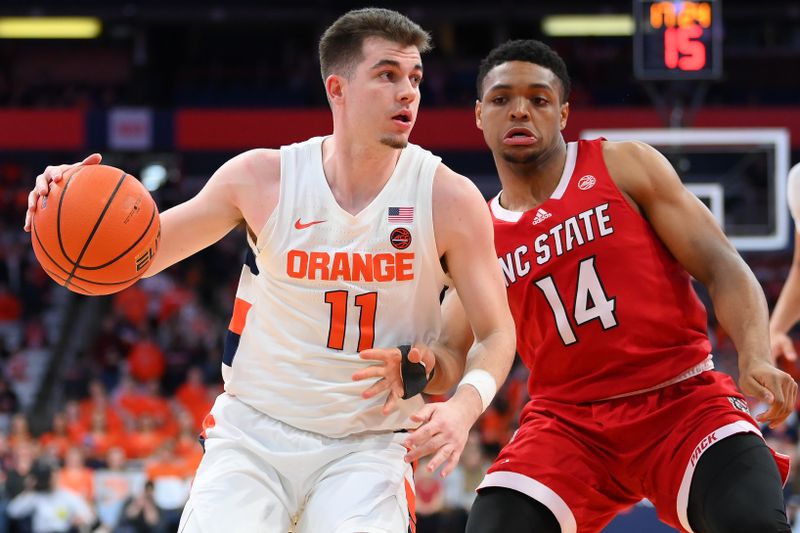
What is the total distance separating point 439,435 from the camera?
307 centimetres

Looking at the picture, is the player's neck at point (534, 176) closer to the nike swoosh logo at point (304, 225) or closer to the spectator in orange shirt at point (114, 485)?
the nike swoosh logo at point (304, 225)

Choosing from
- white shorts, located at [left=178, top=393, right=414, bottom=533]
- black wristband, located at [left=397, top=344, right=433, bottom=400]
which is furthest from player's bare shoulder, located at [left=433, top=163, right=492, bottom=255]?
white shorts, located at [left=178, top=393, right=414, bottom=533]

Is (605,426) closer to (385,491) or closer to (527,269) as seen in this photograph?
(527,269)

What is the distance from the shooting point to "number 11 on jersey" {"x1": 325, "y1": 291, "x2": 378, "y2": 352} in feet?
11.6

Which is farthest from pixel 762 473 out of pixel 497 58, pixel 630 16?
→ pixel 630 16

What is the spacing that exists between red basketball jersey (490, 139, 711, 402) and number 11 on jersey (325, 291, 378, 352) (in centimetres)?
85

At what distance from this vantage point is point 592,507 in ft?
12.8

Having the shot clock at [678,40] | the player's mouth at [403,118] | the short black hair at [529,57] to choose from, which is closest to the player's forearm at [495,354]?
the player's mouth at [403,118]

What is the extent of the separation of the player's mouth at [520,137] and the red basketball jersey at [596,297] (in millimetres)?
219

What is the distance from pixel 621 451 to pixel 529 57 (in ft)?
5.21

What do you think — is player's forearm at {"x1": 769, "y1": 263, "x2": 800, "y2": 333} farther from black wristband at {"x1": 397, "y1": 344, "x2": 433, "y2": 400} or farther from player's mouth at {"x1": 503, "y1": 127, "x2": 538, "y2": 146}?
black wristband at {"x1": 397, "y1": 344, "x2": 433, "y2": 400}

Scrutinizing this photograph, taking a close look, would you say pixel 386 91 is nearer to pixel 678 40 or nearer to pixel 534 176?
pixel 534 176

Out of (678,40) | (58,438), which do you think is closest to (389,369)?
(678,40)

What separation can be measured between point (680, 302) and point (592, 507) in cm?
82
